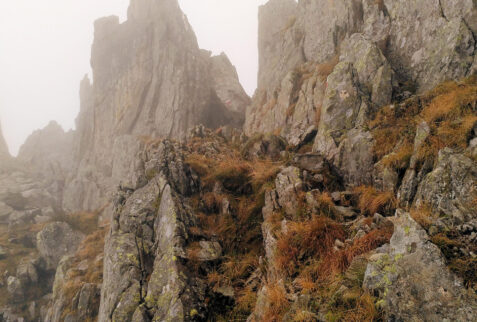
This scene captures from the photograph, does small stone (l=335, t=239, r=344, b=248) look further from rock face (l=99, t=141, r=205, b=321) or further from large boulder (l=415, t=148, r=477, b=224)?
rock face (l=99, t=141, r=205, b=321)

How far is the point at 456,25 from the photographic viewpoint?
9.71 meters

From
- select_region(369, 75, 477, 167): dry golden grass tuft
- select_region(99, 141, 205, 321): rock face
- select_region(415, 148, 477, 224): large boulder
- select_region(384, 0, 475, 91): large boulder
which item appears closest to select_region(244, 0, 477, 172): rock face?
select_region(384, 0, 475, 91): large boulder

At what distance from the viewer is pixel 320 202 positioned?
25.7 feet

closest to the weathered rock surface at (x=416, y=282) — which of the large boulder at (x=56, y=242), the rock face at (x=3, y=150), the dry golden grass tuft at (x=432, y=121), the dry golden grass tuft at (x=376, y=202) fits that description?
the dry golden grass tuft at (x=376, y=202)

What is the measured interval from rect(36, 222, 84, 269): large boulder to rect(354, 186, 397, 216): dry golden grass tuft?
25743mm

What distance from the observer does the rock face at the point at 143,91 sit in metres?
A: 28.3

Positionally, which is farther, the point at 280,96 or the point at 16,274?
the point at 16,274

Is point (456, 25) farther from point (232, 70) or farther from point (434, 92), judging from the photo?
point (232, 70)

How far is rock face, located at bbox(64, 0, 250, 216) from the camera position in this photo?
1116 inches

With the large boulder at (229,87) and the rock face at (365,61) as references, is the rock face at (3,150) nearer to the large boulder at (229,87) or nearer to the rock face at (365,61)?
the large boulder at (229,87)

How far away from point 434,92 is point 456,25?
2.91 m

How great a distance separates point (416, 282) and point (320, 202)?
11.9ft

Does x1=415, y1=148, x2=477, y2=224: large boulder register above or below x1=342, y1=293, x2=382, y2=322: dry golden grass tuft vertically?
above

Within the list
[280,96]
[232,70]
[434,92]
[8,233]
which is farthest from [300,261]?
[8,233]
